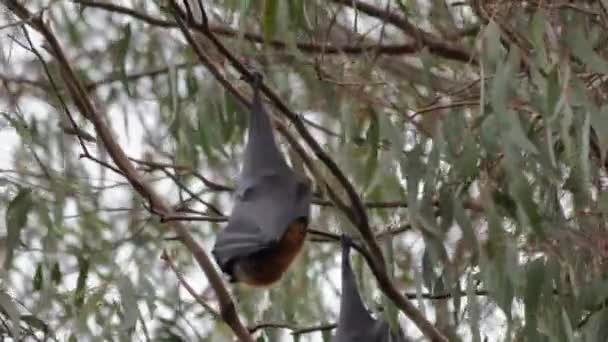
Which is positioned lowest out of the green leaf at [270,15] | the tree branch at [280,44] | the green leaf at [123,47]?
the green leaf at [270,15]

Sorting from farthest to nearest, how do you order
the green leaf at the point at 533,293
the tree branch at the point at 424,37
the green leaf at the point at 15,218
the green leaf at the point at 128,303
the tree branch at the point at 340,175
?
the tree branch at the point at 424,37
the green leaf at the point at 15,218
the green leaf at the point at 128,303
the green leaf at the point at 533,293
the tree branch at the point at 340,175

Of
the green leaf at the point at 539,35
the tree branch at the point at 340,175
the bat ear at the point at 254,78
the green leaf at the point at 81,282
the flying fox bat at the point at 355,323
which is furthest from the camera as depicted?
the green leaf at the point at 81,282

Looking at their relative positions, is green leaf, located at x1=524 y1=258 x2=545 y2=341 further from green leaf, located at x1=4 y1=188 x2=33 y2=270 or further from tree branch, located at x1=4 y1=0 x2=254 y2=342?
green leaf, located at x1=4 y1=188 x2=33 y2=270

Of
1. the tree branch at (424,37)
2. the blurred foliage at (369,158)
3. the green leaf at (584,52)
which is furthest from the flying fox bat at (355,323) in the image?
the tree branch at (424,37)

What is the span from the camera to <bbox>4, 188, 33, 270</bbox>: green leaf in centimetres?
323

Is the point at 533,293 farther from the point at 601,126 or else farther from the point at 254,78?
the point at 254,78

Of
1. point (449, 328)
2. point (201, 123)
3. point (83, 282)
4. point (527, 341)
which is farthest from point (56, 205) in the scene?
point (527, 341)

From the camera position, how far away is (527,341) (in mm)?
2752

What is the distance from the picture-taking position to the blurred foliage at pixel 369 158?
2.69 m

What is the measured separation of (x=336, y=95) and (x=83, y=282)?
32.2 inches

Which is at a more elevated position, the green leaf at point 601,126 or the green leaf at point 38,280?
the green leaf at point 601,126

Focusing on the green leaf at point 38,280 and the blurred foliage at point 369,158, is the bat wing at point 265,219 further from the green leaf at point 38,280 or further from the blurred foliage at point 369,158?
the green leaf at point 38,280

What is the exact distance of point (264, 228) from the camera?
288 centimetres

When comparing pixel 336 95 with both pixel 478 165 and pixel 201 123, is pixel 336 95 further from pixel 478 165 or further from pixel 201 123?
pixel 478 165
